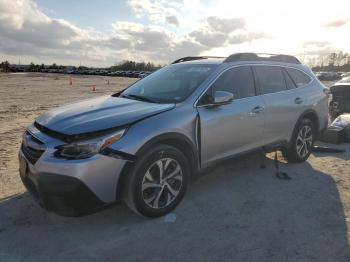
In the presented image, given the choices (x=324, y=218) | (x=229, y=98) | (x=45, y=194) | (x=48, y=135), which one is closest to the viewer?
(x=45, y=194)

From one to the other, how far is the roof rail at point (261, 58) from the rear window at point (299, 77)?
0.19 m

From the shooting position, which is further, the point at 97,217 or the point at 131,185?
the point at 97,217

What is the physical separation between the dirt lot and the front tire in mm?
181

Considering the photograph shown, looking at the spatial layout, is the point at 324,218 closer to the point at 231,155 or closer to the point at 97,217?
the point at 231,155

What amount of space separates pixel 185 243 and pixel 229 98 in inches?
71.2

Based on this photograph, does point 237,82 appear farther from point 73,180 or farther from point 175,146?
point 73,180

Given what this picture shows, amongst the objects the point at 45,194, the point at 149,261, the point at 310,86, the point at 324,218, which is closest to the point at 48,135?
the point at 45,194

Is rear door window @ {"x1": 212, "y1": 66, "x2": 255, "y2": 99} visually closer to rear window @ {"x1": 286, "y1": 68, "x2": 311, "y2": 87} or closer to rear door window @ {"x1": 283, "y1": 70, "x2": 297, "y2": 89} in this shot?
rear door window @ {"x1": 283, "y1": 70, "x2": 297, "y2": 89}

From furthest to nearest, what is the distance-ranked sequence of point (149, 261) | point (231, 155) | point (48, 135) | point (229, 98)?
point (231, 155) → point (229, 98) → point (48, 135) → point (149, 261)

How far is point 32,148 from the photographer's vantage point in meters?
3.74

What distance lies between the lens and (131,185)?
369cm

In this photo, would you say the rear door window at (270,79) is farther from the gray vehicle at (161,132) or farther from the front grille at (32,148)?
the front grille at (32,148)

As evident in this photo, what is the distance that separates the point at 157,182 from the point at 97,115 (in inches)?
39.1

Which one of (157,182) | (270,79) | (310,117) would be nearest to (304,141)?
(310,117)
